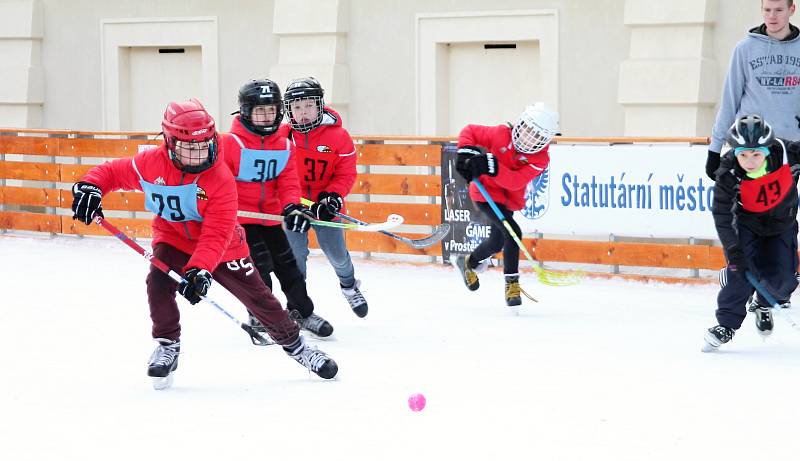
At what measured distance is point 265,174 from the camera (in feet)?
21.6

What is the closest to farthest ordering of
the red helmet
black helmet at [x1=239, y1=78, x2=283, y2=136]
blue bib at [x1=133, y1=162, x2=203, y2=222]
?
the red helmet → blue bib at [x1=133, y1=162, x2=203, y2=222] → black helmet at [x1=239, y1=78, x2=283, y2=136]

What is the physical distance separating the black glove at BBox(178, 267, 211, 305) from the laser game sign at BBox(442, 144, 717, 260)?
4380mm

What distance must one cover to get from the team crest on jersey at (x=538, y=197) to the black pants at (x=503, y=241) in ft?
4.86

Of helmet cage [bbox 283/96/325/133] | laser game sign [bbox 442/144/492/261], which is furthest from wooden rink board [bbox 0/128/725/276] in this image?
helmet cage [bbox 283/96/325/133]

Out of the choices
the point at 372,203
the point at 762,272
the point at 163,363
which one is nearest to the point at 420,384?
the point at 163,363

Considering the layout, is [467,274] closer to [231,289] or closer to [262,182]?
[262,182]

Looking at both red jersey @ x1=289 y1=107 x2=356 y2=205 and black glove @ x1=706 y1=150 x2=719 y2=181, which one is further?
red jersey @ x1=289 y1=107 x2=356 y2=205

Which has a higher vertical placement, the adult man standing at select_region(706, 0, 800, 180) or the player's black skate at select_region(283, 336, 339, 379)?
the adult man standing at select_region(706, 0, 800, 180)

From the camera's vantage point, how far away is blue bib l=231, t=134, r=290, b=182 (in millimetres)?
6504

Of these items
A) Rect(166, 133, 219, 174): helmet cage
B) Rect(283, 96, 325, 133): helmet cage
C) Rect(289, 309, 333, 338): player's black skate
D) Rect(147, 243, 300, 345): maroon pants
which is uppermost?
Rect(283, 96, 325, 133): helmet cage

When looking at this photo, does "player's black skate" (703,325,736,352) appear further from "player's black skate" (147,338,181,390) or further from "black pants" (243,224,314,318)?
"player's black skate" (147,338,181,390)

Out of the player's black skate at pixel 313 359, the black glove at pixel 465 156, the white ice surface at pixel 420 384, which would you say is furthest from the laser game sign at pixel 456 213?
the player's black skate at pixel 313 359

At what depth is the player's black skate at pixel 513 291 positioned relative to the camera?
7785 mm

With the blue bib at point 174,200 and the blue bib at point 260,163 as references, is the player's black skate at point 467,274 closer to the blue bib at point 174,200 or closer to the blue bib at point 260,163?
the blue bib at point 260,163
